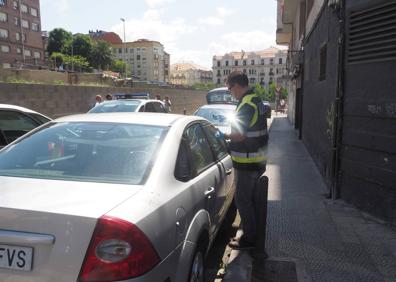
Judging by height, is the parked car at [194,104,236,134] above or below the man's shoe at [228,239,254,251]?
above

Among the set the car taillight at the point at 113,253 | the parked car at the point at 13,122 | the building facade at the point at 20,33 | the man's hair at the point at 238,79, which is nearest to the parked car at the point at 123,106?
the parked car at the point at 13,122

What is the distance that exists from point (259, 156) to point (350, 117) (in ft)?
7.54

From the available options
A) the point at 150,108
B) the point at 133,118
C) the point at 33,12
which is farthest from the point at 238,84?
the point at 33,12

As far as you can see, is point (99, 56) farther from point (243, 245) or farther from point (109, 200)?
point (109, 200)

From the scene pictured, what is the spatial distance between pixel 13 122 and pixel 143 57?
125 meters

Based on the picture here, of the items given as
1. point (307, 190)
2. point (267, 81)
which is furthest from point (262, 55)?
point (307, 190)

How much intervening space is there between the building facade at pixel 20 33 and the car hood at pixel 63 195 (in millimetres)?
65932

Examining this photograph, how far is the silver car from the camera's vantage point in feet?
6.48

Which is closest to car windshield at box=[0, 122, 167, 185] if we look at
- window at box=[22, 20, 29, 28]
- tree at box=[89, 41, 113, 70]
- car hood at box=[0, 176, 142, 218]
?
car hood at box=[0, 176, 142, 218]

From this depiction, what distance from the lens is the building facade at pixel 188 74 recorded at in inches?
5856

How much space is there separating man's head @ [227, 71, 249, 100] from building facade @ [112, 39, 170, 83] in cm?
12177

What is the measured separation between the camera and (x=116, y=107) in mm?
11125

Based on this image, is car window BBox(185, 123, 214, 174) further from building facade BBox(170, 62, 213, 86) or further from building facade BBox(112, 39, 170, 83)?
building facade BBox(170, 62, 213, 86)

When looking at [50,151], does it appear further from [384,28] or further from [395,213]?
[384,28]
